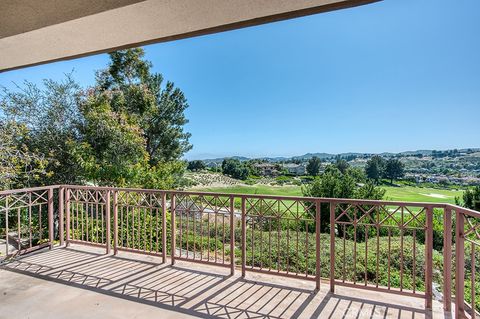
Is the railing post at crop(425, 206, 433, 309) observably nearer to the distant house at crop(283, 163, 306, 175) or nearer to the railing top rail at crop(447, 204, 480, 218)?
the railing top rail at crop(447, 204, 480, 218)

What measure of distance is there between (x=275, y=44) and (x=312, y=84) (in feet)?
24.3

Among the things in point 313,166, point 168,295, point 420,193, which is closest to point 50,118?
point 168,295

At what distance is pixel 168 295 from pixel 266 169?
17.0 m

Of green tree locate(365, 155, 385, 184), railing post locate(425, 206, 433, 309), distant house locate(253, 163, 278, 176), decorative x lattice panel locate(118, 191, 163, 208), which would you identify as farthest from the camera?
distant house locate(253, 163, 278, 176)

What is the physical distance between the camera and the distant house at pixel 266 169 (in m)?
19.3

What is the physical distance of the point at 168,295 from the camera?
8.83 feet

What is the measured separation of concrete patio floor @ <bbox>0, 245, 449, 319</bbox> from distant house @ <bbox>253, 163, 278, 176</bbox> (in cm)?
1595

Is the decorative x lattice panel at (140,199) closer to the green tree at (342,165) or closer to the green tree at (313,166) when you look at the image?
the green tree at (342,165)

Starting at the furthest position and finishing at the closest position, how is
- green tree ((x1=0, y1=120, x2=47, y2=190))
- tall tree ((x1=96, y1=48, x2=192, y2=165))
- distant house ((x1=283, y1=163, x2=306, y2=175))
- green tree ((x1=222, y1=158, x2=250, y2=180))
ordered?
distant house ((x1=283, y1=163, x2=306, y2=175))
green tree ((x1=222, y1=158, x2=250, y2=180))
tall tree ((x1=96, y1=48, x2=192, y2=165))
green tree ((x1=0, y1=120, x2=47, y2=190))

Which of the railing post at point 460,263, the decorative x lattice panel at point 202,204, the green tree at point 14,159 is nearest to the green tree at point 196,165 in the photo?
the green tree at point 14,159

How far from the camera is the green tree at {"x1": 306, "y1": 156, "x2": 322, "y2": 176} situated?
1751 cm

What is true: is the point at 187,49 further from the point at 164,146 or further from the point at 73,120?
the point at 73,120

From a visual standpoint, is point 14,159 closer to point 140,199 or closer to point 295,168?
point 140,199

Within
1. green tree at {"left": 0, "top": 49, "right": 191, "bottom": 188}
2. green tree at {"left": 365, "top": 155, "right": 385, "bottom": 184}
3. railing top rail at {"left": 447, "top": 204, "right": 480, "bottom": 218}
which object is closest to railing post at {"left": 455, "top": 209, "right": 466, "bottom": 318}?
railing top rail at {"left": 447, "top": 204, "right": 480, "bottom": 218}
